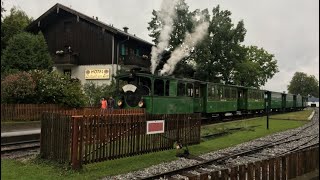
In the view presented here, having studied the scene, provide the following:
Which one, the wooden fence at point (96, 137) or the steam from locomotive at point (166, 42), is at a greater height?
the steam from locomotive at point (166, 42)

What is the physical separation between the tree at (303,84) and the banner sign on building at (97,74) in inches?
4429

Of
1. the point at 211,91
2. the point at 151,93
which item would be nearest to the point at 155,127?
the point at 151,93

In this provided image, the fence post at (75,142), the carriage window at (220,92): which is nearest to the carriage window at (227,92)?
the carriage window at (220,92)

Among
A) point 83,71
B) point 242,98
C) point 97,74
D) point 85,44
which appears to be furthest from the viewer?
point 83,71

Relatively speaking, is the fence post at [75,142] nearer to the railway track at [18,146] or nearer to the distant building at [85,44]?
the railway track at [18,146]

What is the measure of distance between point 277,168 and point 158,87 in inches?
440

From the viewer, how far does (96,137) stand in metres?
10.2

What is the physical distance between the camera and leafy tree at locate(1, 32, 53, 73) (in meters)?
31.1

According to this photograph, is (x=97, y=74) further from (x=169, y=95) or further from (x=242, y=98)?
(x=169, y=95)

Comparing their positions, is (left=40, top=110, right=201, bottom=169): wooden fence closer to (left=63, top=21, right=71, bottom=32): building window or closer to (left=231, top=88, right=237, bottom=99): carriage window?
(left=231, top=88, right=237, bottom=99): carriage window

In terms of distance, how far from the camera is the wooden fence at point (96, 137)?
9695 mm

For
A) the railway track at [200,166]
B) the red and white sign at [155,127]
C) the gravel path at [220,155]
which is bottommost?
the gravel path at [220,155]

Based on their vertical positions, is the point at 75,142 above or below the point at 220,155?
above

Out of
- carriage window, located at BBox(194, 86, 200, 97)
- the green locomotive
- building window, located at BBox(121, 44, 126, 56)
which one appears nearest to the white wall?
building window, located at BBox(121, 44, 126, 56)
